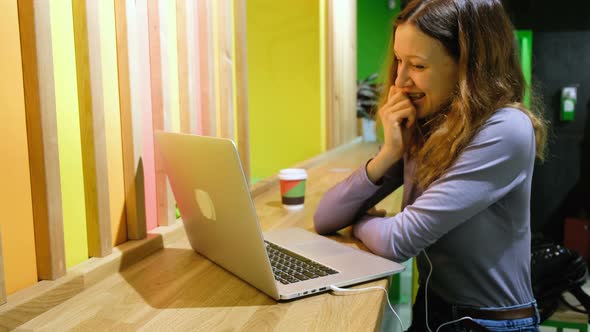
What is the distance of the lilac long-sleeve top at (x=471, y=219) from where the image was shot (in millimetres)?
1130

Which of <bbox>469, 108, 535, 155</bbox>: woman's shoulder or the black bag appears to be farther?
the black bag

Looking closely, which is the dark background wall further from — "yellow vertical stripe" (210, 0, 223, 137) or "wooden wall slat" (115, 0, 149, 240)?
"wooden wall slat" (115, 0, 149, 240)

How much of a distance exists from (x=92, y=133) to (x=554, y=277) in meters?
1.60

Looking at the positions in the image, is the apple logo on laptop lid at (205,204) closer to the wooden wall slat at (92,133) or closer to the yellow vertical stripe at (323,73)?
the wooden wall slat at (92,133)

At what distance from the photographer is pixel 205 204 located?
113cm

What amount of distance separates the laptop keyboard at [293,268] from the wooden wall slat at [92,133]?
1.22ft

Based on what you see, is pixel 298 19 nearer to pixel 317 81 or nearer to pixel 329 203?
pixel 317 81

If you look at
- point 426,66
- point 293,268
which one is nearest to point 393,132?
point 426,66

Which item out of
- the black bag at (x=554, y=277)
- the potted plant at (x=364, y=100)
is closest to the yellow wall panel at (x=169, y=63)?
the black bag at (x=554, y=277)

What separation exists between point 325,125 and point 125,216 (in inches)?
97.1

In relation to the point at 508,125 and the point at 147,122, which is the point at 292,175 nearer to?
the point at 147,122

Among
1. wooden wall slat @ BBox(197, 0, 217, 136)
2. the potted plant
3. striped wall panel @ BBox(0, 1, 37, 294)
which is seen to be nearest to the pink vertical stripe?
wooden wall slat @ BBox(197, 0, 217, 136)

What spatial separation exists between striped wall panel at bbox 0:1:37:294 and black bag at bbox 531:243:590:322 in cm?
161

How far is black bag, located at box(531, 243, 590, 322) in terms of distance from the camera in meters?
1.92
